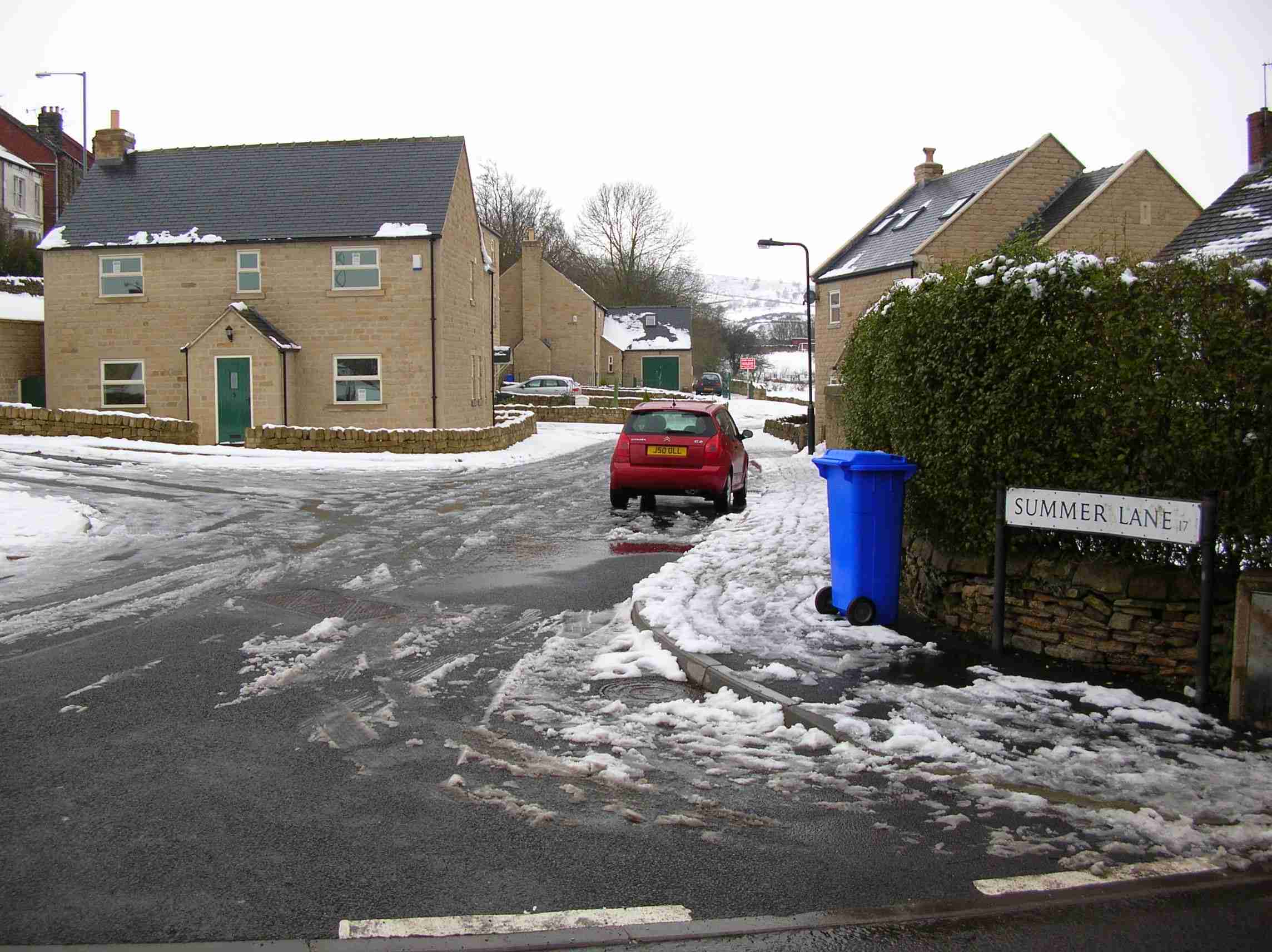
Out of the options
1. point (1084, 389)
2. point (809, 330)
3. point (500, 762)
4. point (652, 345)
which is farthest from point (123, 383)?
point (652, 345)

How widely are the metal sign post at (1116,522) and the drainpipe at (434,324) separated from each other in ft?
84.5

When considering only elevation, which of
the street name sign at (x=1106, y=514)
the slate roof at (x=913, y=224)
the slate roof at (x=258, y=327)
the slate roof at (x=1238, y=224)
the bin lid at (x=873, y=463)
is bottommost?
the street name sign at (x=1106, y=514)

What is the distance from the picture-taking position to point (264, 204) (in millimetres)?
33781

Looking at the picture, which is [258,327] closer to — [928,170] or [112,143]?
[112,143]

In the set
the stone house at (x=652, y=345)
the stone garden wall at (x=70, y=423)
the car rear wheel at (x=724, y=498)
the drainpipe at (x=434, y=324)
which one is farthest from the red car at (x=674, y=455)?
the stone house at (x=652, y=345)

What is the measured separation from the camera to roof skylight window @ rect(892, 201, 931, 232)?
3894 centimetres

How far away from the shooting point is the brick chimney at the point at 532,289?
6762 centimetres

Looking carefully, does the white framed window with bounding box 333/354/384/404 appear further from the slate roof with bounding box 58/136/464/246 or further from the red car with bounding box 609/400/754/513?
the red car with bounding box 609/400/754/513

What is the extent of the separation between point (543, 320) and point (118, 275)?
121ft

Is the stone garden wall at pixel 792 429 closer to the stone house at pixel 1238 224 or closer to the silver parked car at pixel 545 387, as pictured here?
the stone house at pixel 1238 224

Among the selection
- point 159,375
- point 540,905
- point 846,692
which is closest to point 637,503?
point 846,692

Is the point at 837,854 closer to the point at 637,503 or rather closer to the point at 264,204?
the point at 637,503

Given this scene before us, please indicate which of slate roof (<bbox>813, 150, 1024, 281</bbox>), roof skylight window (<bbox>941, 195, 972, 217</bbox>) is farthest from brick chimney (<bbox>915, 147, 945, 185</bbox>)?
A: roof skylight window (<bbox>941, 195, 972, 217</bbox>)

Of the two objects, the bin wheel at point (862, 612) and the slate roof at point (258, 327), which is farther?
the slate roof at point (258, 327)
